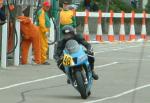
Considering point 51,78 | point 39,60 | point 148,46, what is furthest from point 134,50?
point 51,78

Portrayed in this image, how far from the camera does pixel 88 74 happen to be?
14688 mm

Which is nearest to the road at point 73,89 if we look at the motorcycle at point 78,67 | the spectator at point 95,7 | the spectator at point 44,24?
the motorcycle at point 78,67

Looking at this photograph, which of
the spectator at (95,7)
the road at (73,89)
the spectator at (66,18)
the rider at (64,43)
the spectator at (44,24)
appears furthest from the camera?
the spectator at (95,7)

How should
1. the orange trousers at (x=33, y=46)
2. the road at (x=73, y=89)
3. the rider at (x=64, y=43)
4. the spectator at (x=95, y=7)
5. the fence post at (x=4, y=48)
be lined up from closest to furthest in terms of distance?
the road at (x=73, y=89) < the rider at (x=64, y=43) < the fence post at (x=4, y=48) < the orange trousers at (x=33, y=46) < the spectator at (x=95, y=7)

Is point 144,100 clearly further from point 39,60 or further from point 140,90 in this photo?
point 39,60

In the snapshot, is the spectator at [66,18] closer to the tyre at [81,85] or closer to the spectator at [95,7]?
the tyre at [81,85]

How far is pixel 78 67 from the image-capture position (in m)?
14.6

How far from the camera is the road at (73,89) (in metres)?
14.5

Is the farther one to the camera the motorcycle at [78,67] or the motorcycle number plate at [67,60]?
the motorcycle number plate at [67,60]

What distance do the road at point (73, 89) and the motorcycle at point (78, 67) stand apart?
245 mm

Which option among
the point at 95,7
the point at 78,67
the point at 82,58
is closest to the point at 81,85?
the point at 78,67

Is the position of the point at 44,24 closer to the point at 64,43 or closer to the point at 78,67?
the point at 64,43

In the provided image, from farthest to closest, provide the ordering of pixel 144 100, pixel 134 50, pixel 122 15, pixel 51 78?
1. pixel 122 15
2. pixel 134 50
3. pixel 51 78
4. pixel 144 100

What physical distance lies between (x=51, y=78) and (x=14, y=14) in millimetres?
3238
